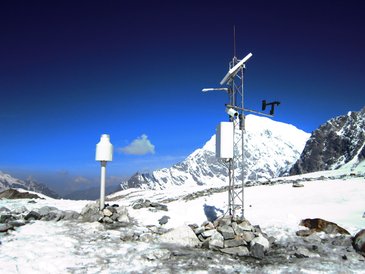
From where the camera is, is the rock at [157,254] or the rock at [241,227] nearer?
the rock at [157,254]

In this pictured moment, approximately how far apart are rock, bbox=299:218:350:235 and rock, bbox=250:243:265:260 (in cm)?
309

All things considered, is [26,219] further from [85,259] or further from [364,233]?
[364,233]

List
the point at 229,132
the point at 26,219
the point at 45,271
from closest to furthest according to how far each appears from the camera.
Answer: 1. the point at 45,271
2. the point at 229,132
3. the point at 26,219

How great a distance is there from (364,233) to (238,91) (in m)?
7.28

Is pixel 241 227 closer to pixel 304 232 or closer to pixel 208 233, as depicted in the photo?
pixel 208 233

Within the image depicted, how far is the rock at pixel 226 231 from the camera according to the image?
449 inches

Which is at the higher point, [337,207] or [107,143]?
[107,143]

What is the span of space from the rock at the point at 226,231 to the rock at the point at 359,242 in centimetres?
395

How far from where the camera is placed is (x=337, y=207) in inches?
645

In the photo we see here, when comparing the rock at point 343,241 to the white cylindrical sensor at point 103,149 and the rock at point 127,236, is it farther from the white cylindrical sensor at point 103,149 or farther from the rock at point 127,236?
the white cylindrical sensor at point 103,149

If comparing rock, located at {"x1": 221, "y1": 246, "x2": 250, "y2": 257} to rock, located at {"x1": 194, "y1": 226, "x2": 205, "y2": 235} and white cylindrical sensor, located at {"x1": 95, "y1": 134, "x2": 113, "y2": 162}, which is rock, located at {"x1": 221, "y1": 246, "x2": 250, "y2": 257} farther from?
white cylindrical sensor, located at {"x1": 95, "y1": 134, "x2": 113, "y2": 162}

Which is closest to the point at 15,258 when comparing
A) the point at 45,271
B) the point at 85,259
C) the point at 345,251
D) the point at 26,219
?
the point at 45,271

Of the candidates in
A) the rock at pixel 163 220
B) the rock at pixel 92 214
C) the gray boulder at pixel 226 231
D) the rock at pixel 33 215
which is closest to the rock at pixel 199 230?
the gray boulder at pixel 226 231

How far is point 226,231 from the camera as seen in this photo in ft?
38.0
